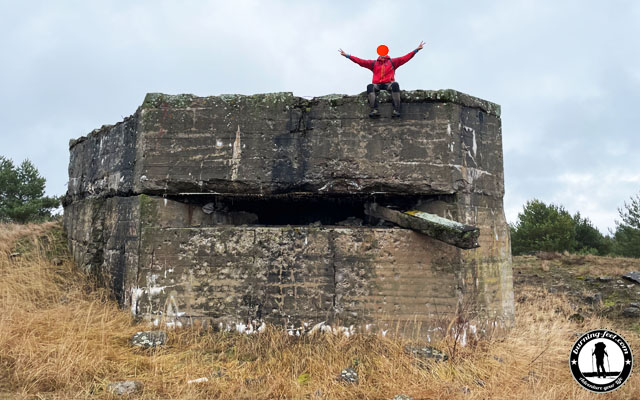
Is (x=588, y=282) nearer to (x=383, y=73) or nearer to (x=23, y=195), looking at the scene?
(x=383, y=73)

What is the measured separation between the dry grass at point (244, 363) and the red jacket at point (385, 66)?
2839 mm

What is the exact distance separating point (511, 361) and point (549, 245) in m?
17.4

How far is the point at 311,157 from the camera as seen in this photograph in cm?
478

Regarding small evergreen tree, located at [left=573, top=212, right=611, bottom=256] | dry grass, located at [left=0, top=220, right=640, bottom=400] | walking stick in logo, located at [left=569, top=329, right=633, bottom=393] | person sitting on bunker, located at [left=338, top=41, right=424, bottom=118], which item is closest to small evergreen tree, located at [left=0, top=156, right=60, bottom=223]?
dry grass, located at [left=0, top=220, right=640, bottom=400]

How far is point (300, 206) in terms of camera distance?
221 inches

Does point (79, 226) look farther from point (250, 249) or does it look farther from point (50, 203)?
point (50, 203)

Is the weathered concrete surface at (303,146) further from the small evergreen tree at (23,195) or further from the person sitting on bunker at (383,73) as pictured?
the small evergreen tree at (23,195)

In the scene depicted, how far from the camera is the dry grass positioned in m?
3.39

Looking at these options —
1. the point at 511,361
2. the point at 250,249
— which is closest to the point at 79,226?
the point at 250,249

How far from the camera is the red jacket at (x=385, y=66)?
517cm

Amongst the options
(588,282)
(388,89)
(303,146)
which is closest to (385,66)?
(388,89)

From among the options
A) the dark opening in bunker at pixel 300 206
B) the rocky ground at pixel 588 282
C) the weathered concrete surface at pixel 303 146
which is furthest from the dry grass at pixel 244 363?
the rocky ground at pixel 588 282

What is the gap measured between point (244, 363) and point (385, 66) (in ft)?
11.4

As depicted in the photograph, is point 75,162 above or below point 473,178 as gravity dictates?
above
